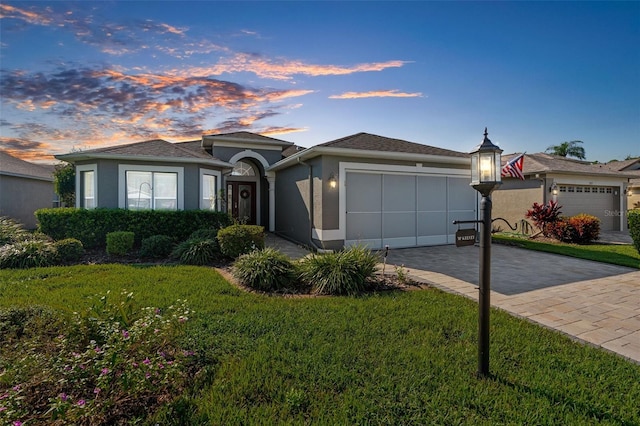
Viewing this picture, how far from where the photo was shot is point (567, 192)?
15289mm

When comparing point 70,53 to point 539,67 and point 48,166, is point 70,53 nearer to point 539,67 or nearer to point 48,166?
point 539,67

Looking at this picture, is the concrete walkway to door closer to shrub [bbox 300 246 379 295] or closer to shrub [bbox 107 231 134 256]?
shrub [bbox 300 246 379 295]

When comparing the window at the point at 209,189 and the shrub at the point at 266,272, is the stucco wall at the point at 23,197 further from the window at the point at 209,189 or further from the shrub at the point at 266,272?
the shrub at the point at 266,272

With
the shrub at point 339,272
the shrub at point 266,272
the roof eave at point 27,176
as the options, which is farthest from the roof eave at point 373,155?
the roof eave at point 27,176

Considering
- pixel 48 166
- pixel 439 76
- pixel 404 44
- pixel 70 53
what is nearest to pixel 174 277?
pixel 70 53

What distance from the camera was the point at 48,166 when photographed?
21609mm

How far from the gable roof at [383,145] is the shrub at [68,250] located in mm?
7369

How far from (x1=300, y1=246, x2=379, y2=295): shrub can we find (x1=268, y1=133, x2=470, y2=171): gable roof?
396 cm

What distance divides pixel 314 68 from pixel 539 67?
280 inches

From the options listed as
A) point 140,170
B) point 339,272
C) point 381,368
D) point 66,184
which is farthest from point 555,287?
point 66,184

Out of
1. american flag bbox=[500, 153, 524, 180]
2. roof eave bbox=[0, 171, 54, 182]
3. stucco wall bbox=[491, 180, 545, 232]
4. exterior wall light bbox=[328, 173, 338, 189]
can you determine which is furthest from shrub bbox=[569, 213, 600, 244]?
roof eave bbox=[0, 171, 54, 182]

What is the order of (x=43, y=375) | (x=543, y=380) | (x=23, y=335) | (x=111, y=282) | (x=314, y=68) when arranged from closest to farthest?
(x=43, y=375), (x=543, y=380), (x=23, y=335), (x=111, y=282), (x=314, y=68)

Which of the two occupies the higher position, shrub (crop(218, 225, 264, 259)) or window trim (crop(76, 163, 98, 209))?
window trim (crop(76, 163, 98, 209))

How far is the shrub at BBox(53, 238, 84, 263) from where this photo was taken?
324 inches
